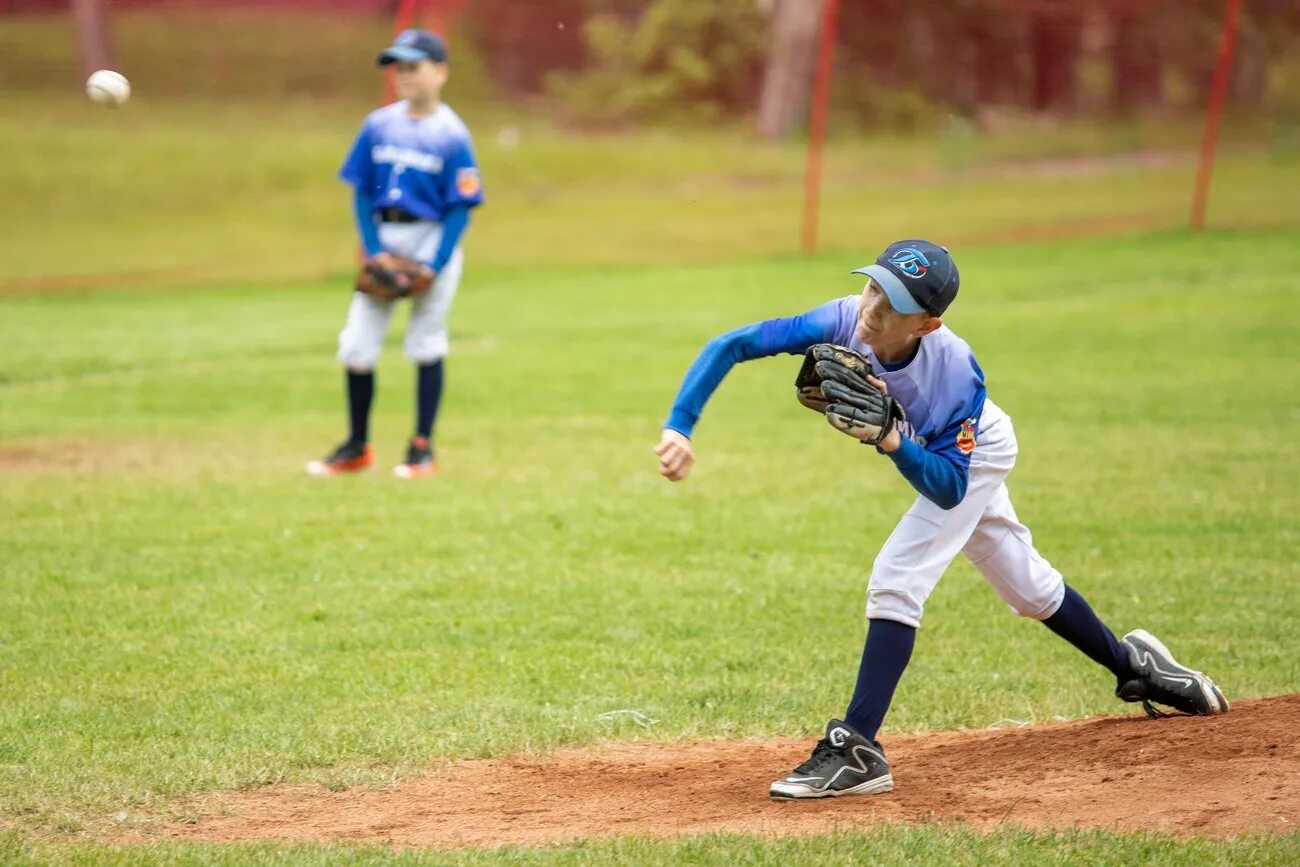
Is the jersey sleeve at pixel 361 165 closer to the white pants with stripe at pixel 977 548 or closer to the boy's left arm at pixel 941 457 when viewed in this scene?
the white pants with stripe at pixel 977 548

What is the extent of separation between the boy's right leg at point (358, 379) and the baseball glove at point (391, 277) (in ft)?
0.64

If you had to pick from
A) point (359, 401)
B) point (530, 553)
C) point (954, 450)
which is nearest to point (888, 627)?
point (954, 450)

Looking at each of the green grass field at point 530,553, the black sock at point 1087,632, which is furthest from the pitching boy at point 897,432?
the green grass field at point 530,553

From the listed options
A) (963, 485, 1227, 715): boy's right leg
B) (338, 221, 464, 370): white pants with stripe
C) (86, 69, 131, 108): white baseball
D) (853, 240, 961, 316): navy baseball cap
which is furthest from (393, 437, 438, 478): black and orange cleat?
(853, 240, 961, 316): navy baseball cap

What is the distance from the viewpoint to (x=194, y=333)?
51.5ft

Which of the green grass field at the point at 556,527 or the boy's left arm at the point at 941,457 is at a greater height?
the boy's left arm at the point at 941,457

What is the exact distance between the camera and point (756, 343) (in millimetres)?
4863

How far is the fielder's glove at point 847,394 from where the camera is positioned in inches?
175

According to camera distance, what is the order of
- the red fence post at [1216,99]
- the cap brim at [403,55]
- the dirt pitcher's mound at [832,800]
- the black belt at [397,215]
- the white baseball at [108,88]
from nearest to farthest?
the dirt pitcher's mound at [832,800] → the white baseball at [108,88] → the cap brim at [403,55] → the black belt at [397,215] → the red fence post at [1216,99]

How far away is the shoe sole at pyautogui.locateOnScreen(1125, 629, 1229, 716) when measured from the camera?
534 cm

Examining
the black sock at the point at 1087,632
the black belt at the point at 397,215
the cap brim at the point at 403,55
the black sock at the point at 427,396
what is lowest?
the black sock at the point at 427,396

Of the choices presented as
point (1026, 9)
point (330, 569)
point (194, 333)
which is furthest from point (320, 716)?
point (1026, 9)

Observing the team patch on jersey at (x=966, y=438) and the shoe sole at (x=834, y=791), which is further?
the team patch on jersey at (x=966, y=438)

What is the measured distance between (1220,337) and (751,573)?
29.2 ft
